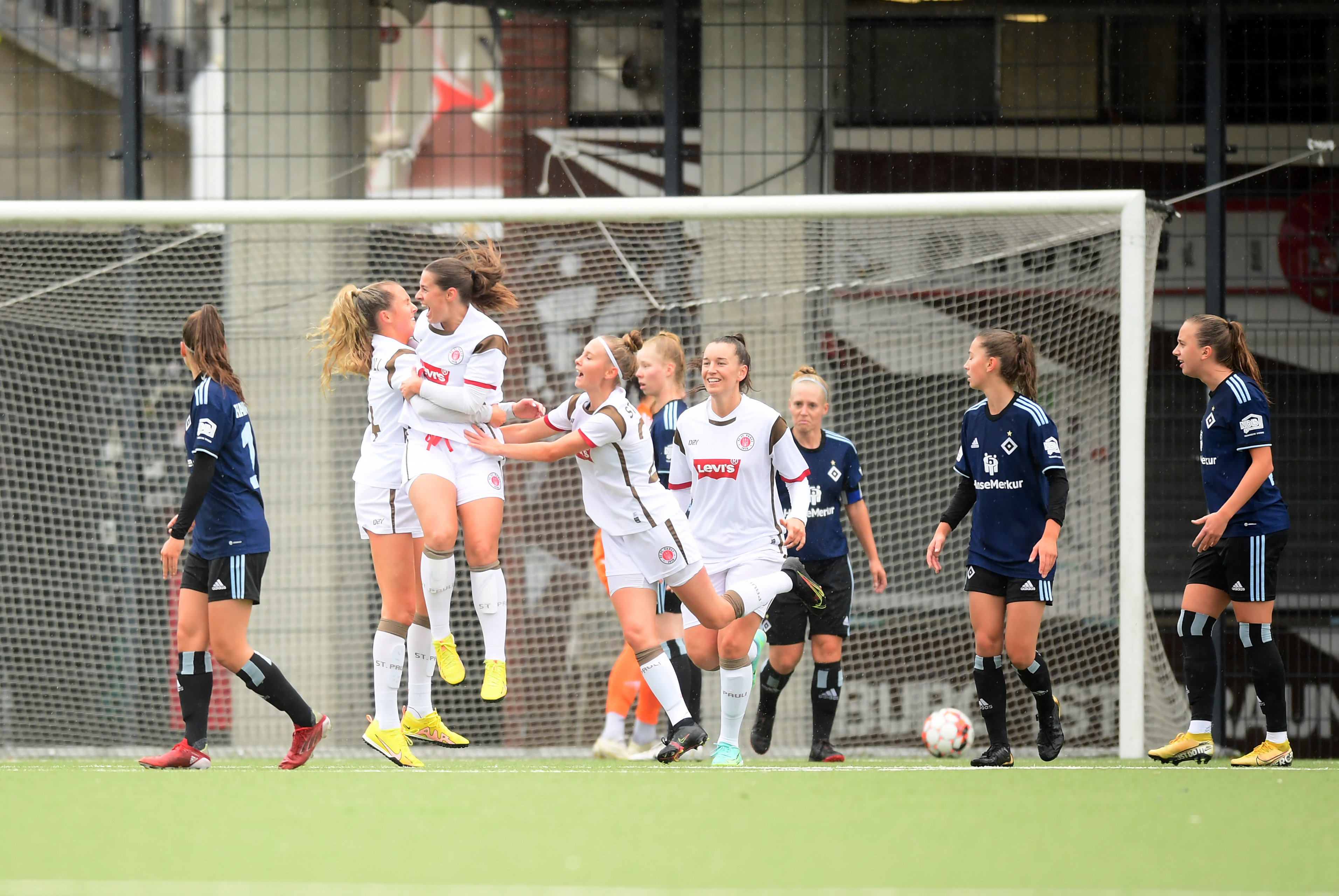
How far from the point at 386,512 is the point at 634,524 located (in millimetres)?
1038

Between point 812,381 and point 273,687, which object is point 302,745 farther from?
point 812,381

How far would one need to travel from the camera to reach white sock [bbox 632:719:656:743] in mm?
7219

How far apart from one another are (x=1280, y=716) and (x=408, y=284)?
5305 millimetres

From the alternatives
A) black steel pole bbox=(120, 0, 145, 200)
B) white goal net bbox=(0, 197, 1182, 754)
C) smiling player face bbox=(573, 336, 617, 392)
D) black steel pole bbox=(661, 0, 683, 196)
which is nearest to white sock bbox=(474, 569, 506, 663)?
smiling player face bbox=(573, 336, 617, 392)

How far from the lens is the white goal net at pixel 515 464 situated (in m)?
8.10

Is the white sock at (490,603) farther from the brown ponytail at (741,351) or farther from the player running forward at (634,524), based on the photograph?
the brown ponytail at (741,351)

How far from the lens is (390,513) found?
5.93 metres

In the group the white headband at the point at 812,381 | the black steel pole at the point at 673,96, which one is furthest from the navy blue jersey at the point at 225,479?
the black steel pole at the point at 673,96

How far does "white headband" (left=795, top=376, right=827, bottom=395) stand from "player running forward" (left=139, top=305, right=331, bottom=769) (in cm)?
251

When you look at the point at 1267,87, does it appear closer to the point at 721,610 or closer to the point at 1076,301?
the point at 1076,301

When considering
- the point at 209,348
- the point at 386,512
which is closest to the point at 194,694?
the point at 386,512

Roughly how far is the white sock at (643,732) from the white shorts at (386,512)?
186cm

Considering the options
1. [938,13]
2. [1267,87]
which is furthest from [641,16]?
[1267,87]

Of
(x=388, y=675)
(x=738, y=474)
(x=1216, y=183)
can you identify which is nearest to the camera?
(x=388, y=675)
